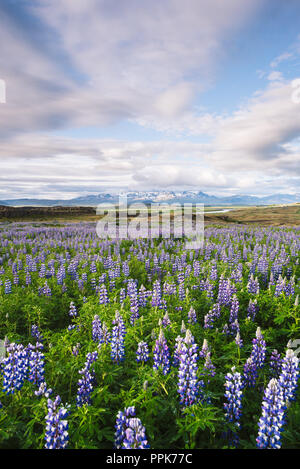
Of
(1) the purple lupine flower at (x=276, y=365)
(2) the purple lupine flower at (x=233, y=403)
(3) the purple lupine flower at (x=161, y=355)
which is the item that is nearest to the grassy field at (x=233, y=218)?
(1) the purple lupine flower at (x=276, y=365)

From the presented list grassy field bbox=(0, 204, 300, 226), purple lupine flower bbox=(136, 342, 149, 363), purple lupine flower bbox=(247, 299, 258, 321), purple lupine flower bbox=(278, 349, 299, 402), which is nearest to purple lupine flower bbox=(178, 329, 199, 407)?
purple lupine flower bbox=(136, 342, 149, 363)

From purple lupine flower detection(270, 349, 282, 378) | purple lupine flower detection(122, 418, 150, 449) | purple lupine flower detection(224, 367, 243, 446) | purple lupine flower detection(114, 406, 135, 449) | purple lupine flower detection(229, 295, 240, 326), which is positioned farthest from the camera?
purple lupine flower detection(229, 295, 240, 326)

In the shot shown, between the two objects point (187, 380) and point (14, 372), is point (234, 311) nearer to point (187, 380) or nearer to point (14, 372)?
point (187, 380)

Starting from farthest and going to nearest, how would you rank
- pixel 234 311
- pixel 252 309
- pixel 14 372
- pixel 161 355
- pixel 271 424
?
1. pixel 252 309
2. pixel 234 311
3. pixel 161 355
4. pixel 14 372
5. pixel 271 424

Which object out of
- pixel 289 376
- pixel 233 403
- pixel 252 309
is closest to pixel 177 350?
pixel 233 403

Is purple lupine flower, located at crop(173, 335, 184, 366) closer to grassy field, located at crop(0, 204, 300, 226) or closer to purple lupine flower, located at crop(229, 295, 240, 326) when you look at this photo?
purple lupine flower, located at crop(229, 295, 240, 326)

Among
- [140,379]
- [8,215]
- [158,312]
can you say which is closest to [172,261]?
[158,312]

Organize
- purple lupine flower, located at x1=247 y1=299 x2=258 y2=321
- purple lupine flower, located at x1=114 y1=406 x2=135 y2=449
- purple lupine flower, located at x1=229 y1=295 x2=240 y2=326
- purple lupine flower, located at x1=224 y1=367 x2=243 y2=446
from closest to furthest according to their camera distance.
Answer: purple lupine flower, located at x1=114 y1=406 x2=135 y2=449 < purple lupine flower, located at x1=224 y1=367 x2=243 y2=446 < purple lupine flower, located at x1=229 y1=295 x2=240 y2=326 < purple lupine flower, located at x1=247 y1=299 x2=258 y2=321

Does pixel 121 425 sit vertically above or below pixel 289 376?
below

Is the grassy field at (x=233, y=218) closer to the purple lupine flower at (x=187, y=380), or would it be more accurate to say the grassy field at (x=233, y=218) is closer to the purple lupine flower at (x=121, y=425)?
the purple lupine flower at (x=187, y=380)

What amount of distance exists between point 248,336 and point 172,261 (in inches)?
246

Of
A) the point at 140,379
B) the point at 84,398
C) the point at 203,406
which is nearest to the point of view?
the point at 203,406
